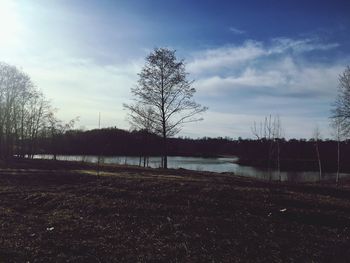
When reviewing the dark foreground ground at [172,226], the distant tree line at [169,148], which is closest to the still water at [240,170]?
the distant tree line at [169,148]

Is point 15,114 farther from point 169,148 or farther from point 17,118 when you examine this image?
point 169,148

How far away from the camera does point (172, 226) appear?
974 cm

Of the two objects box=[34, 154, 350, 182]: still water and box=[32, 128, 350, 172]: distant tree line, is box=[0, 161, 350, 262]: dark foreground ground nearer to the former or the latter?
box=[34, 154, 350, 182]: still water

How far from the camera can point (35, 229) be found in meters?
9.88

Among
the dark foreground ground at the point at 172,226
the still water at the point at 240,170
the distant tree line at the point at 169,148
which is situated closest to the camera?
the dark foreground ground at the point at 172,226

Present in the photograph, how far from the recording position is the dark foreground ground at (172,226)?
309 inches

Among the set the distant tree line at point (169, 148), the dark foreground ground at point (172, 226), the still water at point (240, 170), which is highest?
the distant tree line at point (169, 148)

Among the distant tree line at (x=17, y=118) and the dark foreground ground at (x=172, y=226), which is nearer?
the dark foreground ground at (x=172, y=226)

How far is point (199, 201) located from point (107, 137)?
200 ft

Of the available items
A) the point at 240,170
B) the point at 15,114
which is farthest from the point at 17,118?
the point at 240,170

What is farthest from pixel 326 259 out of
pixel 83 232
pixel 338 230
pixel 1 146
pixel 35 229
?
pixel 1 146

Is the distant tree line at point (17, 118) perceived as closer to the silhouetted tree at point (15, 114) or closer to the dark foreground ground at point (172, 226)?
the silhouetted tree at point (15, 114)

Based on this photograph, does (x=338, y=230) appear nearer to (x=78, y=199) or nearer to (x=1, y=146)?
(x=78, y=199)

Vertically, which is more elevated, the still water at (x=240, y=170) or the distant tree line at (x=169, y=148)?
the distant tree line at (x=169, y=148)
